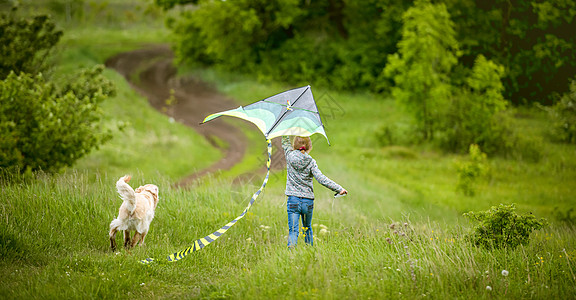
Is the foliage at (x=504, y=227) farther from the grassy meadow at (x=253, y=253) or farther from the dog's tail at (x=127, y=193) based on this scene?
the dog's tail at (x=127, y=193)

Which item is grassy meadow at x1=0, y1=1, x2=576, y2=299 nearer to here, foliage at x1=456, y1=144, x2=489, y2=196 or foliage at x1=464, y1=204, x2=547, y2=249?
foliage at x1=464, y1=204, x2=547, y2=249

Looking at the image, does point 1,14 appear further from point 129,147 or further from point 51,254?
point 51,254

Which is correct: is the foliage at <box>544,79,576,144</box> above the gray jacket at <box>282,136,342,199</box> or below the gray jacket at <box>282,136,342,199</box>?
below

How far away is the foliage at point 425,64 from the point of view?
2092 centimetres

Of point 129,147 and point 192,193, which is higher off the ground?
point 192,193

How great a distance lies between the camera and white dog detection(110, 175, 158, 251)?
245 inches

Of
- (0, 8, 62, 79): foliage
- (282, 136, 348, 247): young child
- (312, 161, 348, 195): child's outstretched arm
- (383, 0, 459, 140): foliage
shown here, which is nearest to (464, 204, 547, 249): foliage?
(312, 161, 348, 195): child's outstretched arm

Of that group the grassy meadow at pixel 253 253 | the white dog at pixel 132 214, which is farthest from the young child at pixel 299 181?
the white dog at pixel 132 214

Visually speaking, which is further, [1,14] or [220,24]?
[220,24]

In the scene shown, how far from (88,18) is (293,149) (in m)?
59.5

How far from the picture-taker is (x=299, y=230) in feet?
23.2

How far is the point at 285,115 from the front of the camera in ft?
22.5

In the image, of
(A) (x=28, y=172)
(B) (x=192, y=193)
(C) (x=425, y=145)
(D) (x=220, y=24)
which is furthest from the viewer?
(D) (x=220, y=24)

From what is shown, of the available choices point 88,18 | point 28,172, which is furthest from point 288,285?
point 88,18
